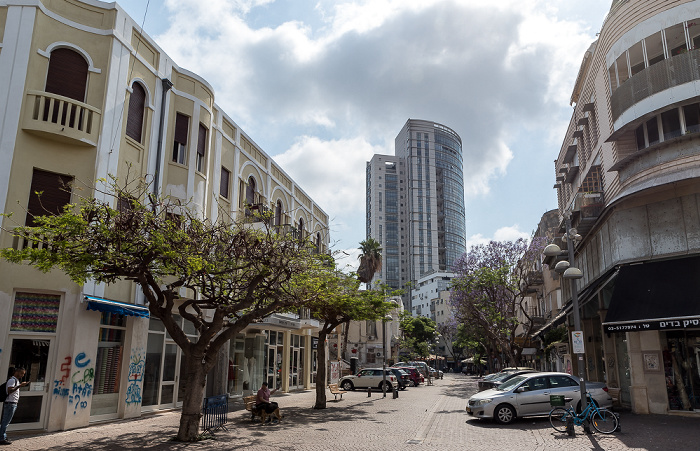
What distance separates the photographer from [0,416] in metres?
12.1

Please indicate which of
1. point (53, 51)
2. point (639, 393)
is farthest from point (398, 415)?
point (53, 51)

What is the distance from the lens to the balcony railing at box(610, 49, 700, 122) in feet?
52.6

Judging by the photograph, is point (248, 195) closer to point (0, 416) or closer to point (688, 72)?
point (0, 416)

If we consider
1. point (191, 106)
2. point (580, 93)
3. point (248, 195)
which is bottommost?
point (248, 195)

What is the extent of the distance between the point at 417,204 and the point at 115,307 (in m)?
128

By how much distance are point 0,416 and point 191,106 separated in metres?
11.5

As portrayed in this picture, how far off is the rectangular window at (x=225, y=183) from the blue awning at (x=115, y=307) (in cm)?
752

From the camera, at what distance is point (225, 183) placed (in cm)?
2236

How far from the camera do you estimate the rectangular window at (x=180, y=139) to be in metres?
18.6

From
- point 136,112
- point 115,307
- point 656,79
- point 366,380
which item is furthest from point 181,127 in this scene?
point 366,380

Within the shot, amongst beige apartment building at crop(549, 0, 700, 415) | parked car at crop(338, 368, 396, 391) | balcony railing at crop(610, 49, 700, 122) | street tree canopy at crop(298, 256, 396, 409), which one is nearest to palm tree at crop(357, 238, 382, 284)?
parked car at crop(338, 368, 396, 391)

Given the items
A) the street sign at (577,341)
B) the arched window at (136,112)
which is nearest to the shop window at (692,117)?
the street sign at (577,341)

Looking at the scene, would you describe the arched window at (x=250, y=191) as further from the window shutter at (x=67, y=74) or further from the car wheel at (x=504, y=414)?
the car wheel at (x=504, y=414)

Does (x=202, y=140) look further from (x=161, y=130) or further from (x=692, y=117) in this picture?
(x=692, y=117)
